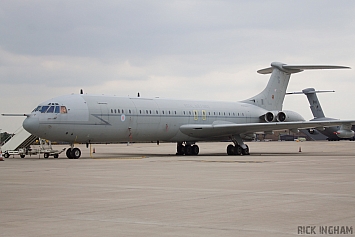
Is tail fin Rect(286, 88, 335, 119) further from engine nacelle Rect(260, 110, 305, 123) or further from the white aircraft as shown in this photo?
engine nacelle Rect(260, 110, 305, 123)

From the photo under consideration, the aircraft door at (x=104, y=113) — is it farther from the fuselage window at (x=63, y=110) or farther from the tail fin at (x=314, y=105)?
the tail fin at (x=314, y=105)

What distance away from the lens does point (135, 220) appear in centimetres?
911

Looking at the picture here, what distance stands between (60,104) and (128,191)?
1988 cm

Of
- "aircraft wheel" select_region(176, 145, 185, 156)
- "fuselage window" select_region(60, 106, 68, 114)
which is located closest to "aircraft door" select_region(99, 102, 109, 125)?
"fuselage window" select_region(60, 106, 68, 114)

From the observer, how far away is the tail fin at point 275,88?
45.0 meters

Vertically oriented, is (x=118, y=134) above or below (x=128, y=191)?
above

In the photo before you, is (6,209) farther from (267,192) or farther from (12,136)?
(12,136)

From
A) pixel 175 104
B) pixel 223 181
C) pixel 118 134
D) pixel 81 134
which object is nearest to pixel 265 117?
pixel 175 104

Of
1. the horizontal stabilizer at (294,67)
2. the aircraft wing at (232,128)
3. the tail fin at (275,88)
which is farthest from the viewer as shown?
the tail fin at (275,88)

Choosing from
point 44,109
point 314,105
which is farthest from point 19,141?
point 314,105

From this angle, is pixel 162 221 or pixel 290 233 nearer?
pixel 290 233

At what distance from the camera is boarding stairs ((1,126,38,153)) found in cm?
3891

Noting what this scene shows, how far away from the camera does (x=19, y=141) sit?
1554 inches

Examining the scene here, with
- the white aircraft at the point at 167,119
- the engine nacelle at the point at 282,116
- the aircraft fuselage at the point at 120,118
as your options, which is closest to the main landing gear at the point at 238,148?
the white aircraft at the point at 167,119
